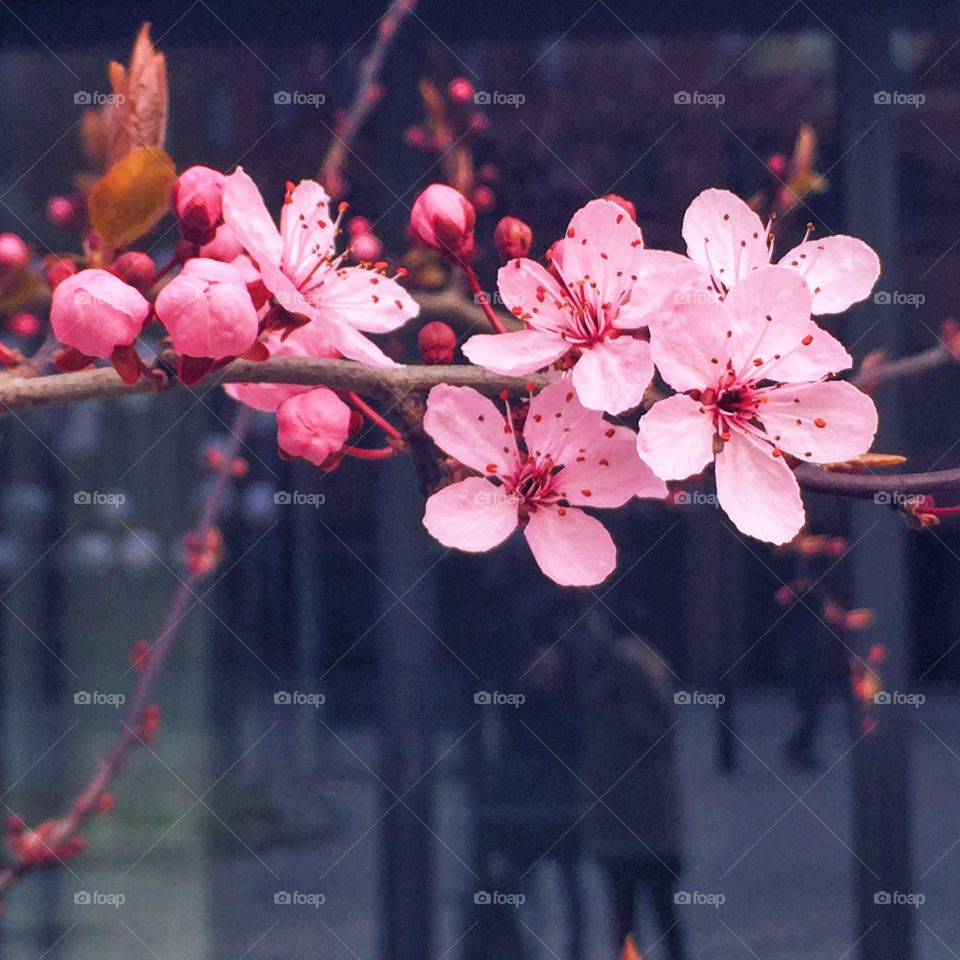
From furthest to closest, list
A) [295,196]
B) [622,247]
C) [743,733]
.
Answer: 1. [743,733]
2. [295,196]
3. [622,247]

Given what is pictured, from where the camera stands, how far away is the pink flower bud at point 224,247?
596 millimetres

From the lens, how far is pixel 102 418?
226 centimetres

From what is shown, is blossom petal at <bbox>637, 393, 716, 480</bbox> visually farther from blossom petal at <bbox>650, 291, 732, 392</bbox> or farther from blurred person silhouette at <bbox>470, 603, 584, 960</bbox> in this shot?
blurred person silhouette at <bbox>470, 603, 584, 960</bbox>

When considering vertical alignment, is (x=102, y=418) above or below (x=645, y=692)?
above

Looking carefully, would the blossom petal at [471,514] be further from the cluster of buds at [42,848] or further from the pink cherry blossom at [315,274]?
the cluster of buds at [42,848]

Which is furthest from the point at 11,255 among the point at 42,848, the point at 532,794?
the point at 532,794

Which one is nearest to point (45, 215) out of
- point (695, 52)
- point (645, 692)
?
point (695, 52)

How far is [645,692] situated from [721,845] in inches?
14.0

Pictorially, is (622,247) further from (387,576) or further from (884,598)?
(884,598)

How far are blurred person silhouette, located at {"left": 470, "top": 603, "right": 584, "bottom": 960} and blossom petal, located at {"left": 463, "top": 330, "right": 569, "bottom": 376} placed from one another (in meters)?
1.65

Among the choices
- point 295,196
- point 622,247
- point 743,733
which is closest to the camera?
point 622,247

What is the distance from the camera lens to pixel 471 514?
1.76 feet

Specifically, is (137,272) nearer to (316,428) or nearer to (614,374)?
(316,428)

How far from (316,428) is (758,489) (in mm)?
225
